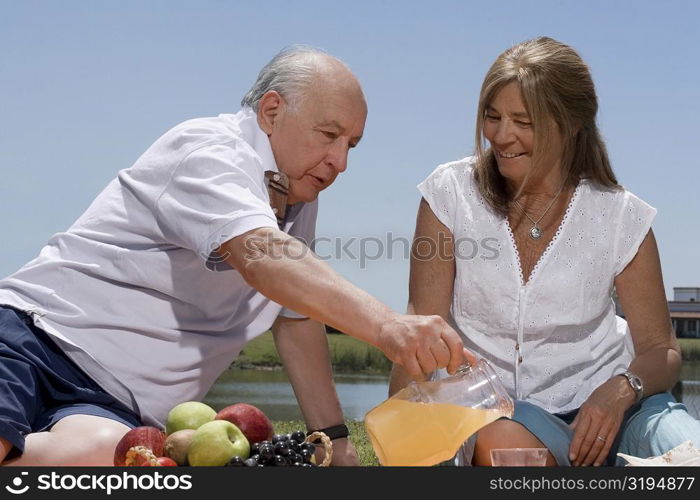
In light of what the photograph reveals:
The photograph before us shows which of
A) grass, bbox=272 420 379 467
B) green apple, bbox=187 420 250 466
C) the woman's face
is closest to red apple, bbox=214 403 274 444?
green apple, bbox=187 420 250 466

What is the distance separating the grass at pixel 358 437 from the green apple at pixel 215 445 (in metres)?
2.07

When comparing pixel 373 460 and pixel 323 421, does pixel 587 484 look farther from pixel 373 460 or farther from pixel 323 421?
pixel 373 460

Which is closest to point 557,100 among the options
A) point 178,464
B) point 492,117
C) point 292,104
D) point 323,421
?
point 492,117

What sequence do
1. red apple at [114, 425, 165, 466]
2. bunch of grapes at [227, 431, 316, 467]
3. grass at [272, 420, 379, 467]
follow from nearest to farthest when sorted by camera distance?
bunch of grapes at [227, 431, 316, 467], red apple at [114, 425, 165, 466], grass at [272, 420, 379, 467]

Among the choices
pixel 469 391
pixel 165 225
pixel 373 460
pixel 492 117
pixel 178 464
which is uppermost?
pixel 492 117

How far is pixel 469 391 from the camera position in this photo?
7.90 feet

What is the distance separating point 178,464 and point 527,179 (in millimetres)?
1876

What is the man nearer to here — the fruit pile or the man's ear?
the man's ear

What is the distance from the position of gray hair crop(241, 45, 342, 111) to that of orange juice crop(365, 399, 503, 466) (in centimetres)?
129

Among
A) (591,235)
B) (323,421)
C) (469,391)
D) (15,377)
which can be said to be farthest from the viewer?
(591,235)

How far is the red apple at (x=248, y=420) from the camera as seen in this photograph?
102 inches

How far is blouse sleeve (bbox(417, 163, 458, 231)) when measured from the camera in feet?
12.3

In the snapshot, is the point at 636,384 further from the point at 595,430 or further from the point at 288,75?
the point at 288,75

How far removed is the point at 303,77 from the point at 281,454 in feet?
4.73
